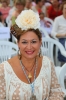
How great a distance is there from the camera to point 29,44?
1979mm

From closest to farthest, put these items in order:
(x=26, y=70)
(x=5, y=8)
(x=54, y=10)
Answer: (x=26, y=70) < (x=54, y=10) < (x=5, y=8)

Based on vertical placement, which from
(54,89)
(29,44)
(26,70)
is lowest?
(54,89)

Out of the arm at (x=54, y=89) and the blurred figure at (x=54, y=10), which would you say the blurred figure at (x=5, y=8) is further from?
the arm at (x=54, y=89)

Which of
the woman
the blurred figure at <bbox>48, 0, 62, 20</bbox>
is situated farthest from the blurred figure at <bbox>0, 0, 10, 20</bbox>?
the woman

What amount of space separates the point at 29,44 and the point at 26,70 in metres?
0.20

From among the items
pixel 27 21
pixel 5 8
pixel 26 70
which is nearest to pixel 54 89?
pixel 26 70

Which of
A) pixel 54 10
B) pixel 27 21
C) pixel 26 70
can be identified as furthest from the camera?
pixel 54 10

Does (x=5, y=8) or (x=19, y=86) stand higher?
(x=5, y=8)

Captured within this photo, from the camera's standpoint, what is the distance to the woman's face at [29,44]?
197cm

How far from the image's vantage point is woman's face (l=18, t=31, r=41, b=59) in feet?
6.48

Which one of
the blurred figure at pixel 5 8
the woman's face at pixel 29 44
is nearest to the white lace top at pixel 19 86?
the woman's face at pixel 29 44

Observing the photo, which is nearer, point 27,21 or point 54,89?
point 27,21

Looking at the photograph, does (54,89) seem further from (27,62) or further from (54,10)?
(54,10)

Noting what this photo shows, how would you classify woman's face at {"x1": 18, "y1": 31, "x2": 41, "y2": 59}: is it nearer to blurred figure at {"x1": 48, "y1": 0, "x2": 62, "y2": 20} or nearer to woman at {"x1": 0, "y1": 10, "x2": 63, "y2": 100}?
woman at {"x1": 0, "y1": 10, "x2": 63, "y2": 100}
